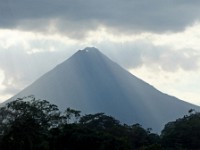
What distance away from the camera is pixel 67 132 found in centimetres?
3878

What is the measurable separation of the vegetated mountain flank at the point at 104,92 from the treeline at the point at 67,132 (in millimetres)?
107686

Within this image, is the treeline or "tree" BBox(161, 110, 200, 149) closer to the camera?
the treeline

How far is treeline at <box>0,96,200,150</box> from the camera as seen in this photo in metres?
32.8

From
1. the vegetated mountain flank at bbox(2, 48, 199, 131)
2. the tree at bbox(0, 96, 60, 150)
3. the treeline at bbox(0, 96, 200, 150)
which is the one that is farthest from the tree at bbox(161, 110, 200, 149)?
the vegetated mountain flank at bbox(2, 48, 199, 131)

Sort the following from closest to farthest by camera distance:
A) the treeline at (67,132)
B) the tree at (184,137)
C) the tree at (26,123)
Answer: the tree at (26,123) → the treeline at (67,132) → the tree at (184,137)

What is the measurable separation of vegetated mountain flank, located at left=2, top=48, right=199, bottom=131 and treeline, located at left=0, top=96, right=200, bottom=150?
107686mm

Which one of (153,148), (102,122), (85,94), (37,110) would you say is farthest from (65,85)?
(153,148)

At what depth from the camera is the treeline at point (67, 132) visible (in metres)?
32.8

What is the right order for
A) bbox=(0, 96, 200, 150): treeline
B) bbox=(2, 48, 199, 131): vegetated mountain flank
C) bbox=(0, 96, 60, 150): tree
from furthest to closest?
bbox=(2, 48, 199, 131): vegetated mountain flank, bbox=(0, 96, 200, 150): treeline, bbox=(0, 96, 60, 150): tree

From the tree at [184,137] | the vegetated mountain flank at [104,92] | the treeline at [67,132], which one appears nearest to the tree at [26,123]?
the treeline at [67,132]

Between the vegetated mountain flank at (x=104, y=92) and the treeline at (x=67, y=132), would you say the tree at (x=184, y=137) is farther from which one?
the vegetated mountain flank at (x=104, y=92)

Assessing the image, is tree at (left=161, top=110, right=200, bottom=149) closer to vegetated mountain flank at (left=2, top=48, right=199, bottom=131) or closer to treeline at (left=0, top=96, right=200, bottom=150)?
treeline at (left=0, top=96, right=200, bottom=150)

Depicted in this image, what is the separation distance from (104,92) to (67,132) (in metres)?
142

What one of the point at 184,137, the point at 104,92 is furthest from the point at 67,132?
the point at 104,92
